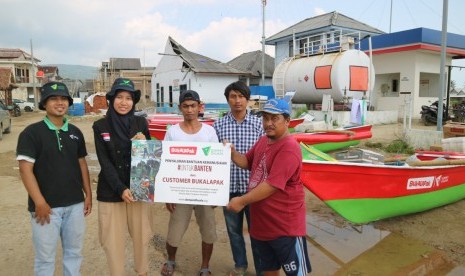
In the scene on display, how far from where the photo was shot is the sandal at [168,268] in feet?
12.0

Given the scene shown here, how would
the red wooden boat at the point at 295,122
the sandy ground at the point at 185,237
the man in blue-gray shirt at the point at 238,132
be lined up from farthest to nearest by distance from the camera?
the red wooden boat at the point at 295,122, the sandy ground at the point at 185,237, the man in blue-gray shirt at the point at 238,132

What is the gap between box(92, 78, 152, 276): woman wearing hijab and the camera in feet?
9.39

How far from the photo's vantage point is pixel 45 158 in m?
2.62

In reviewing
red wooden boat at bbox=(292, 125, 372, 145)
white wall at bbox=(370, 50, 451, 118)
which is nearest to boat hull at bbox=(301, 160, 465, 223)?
red wooden boat at bbox=(292, 125, 372, 145)

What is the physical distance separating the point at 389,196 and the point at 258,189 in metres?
3.13

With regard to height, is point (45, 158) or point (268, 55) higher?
point (268, 55)

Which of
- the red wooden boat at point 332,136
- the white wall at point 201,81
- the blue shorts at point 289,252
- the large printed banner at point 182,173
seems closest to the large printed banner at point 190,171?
the large printed banner at point 182,173

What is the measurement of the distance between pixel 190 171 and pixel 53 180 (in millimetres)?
1009

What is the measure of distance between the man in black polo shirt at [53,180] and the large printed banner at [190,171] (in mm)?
647

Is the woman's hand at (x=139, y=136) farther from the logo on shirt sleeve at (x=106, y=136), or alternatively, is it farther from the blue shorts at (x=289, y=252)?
the blue shorts at (x=289, y=252)

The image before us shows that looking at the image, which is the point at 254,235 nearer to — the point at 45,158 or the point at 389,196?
the point at 45,158

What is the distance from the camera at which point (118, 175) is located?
9.50 ft

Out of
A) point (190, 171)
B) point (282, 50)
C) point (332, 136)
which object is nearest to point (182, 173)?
point (190, 171)

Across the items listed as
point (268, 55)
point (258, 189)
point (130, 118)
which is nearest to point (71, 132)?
point (130, 118)
